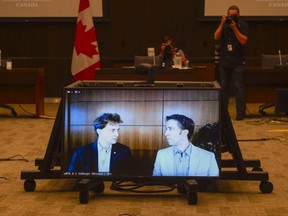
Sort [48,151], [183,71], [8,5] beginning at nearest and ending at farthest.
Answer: [48,151] < [183,71] < [8,5]

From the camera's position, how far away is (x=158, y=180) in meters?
5.40

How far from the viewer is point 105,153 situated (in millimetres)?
5371

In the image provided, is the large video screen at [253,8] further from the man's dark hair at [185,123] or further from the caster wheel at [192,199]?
the caster wheel at [192,199]

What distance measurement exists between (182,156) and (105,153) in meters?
0.63

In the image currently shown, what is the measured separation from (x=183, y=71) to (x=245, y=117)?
1.45m

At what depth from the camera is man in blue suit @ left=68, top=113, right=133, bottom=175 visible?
5344 mm

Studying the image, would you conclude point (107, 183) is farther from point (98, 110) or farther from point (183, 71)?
point (183, 71)

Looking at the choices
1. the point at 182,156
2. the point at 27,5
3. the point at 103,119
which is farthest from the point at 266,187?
the point at 27,5

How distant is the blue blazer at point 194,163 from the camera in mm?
5344

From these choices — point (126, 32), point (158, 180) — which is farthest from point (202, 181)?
point (126, 32)

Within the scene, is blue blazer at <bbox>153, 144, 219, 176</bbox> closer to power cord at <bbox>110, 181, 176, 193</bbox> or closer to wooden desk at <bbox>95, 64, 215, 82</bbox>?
power cord at <bbox>110, 181, 176, 193</bbox>

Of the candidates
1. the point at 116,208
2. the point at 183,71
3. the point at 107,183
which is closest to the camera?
the point at 116,208

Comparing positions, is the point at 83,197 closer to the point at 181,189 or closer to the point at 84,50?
the point at 181,189

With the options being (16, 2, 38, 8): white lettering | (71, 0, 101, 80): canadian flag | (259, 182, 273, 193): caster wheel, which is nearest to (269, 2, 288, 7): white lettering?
(71, 0, 101, 80): canadian flag
